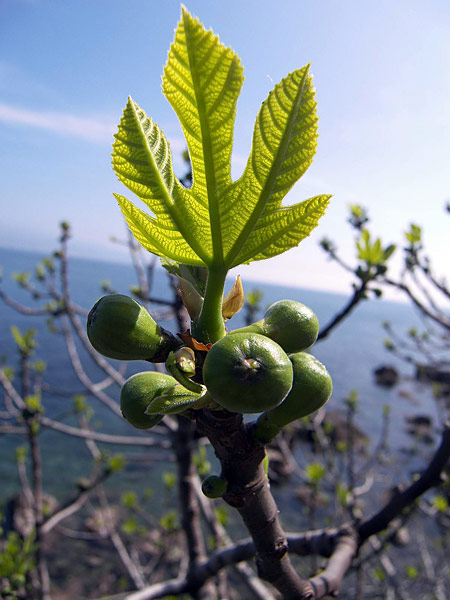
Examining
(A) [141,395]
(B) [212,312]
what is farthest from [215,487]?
(B) [212,312]

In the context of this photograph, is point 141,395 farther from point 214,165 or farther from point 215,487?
point 214,165

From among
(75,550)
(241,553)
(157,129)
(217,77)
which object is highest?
(217,77)

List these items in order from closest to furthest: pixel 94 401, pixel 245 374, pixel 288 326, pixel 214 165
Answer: pixel 245 374
pixel 214 165
pixel 288 326
pixel 94 401

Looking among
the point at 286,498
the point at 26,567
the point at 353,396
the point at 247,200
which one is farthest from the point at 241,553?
the point at 286,498

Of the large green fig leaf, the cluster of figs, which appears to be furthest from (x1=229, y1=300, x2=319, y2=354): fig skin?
the large green fig leaf

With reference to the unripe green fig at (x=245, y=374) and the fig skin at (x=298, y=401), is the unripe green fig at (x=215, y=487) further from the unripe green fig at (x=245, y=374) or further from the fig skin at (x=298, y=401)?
the unripe green fig at (x=245, y=374)

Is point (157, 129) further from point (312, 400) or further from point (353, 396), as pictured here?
point (353, 396)
